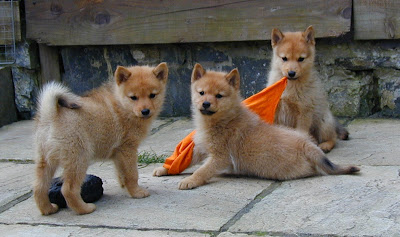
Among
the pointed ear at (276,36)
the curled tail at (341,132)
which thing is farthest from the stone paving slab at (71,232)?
the pointed ear at (276,36)

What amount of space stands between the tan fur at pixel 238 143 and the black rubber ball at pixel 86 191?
68cm

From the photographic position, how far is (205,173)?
16.3 ft

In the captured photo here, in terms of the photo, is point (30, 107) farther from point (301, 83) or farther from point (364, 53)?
point (364, 53)

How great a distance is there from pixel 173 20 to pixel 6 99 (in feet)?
8.29

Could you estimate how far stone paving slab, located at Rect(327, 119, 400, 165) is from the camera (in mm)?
5441

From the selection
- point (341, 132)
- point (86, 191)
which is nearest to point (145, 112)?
point (86, 191)

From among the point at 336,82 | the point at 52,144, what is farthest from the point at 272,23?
the point at 52,144

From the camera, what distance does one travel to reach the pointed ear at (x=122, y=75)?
15.4ft

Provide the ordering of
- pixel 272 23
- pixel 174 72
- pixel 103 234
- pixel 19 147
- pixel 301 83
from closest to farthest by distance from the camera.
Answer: pixel 103 234 < pixel 301 83 < pixel 19 147 < pixel 272 23 < pixel 174 72

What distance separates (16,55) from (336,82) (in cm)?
425

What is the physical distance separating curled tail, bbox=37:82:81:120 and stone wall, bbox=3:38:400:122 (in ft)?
11.6

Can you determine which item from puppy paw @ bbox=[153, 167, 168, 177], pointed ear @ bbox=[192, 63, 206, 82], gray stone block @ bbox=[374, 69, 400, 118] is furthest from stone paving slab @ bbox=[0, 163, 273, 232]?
gray stone block @ bbox=[374, 69, 400, 118]

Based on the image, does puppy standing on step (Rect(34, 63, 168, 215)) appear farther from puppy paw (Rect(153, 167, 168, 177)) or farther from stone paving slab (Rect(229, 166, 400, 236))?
stone paving slab (Rect(229, 166, 400, 236))

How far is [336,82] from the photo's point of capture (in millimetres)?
7191
